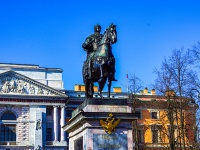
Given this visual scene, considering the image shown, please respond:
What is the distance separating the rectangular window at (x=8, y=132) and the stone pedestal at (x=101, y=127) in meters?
50.7

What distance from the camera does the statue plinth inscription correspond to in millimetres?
12117

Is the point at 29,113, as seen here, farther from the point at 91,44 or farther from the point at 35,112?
the point at 91,44

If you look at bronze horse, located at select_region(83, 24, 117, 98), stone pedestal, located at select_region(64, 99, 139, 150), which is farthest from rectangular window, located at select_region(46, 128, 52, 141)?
stone pedestal, located at select_region(64, 99, 139, 150)

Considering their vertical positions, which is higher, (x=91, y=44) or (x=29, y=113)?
(x=29, y=113)

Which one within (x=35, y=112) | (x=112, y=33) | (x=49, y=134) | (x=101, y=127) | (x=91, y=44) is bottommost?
(x=101, y=127)

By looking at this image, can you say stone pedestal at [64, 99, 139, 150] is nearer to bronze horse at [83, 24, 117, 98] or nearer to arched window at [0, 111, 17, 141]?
bronze horse at [83, 24, 117, 98]

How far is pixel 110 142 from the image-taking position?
12234 millimetres

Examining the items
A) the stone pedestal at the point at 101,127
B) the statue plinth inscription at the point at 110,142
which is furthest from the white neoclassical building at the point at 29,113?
the statue plinth inscription at the point at 110,142

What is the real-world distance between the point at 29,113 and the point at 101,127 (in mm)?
52337

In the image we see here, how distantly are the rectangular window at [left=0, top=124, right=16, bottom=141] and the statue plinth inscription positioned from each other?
51474 millimetres

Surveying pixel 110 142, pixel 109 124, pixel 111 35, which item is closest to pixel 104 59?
pixel 111 35

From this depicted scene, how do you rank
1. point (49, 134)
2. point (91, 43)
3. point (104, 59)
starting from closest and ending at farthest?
point (104, 59), point (91, 43), point (49, 134)

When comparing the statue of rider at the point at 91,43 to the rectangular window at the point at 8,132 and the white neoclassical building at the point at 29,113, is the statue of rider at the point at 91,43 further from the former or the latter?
the rectangular window at the point at 8,132

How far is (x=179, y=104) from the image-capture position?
35.7 metres
